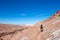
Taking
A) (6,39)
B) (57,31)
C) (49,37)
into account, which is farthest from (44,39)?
(6,39)

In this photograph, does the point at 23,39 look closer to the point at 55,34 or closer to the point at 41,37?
the point at 41,37

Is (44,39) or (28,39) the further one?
(28,39)

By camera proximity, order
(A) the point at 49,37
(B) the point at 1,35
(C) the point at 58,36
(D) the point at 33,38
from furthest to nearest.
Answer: (B) the point at 1,35, (D) the point at 33,38, (A) the point at 49,37, (C) the point at 58,36

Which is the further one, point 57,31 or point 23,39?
point 23,39

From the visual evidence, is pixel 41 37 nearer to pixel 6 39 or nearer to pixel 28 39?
pixel 28 39

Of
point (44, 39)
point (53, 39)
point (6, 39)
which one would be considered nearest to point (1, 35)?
point (6, 39)

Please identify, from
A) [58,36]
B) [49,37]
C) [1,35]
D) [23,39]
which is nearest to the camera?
[58,36]

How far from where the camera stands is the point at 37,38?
38.6 meters

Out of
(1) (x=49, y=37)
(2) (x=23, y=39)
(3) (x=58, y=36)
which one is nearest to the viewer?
(3) (x=58, y=36)

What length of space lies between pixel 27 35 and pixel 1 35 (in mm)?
19457

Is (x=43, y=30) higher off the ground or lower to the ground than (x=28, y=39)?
higher

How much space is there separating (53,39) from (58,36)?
1434mm

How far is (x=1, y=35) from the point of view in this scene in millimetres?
59438

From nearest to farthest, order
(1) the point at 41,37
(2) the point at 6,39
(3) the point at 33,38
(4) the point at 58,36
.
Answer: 1. (4) the point at 58,36
2. (1) the point at 41,37
3. (3) the point at 33,38
4. (2) the point at 6,39
